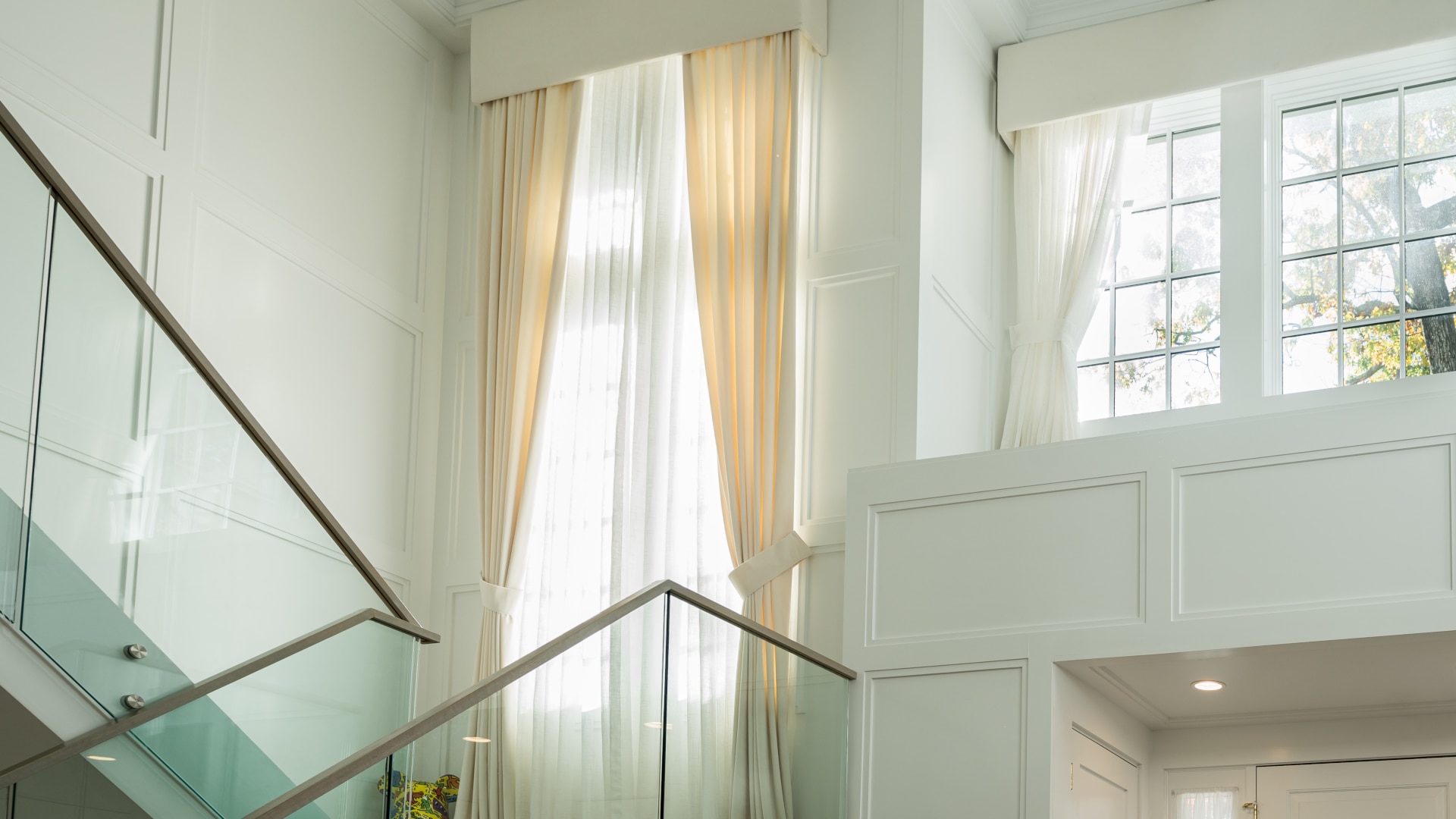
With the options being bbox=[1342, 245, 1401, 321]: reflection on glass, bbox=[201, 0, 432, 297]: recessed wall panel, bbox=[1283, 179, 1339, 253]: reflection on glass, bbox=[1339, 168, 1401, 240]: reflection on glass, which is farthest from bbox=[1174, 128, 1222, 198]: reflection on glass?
bbox=[201, 0, 432, 297]: recessed wall panel

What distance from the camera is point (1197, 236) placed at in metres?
7.02

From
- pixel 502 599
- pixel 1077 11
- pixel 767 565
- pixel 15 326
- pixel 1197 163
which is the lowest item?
pixel 502 599

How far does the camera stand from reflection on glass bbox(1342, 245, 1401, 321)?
6.52 meters

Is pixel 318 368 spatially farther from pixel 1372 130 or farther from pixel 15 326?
pixel 1372 130

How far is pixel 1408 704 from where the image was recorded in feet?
18.0

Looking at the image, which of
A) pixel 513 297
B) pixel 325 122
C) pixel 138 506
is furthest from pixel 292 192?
pixel 138 506

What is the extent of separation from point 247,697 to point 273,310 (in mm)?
2773

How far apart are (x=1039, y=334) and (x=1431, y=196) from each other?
186 cm

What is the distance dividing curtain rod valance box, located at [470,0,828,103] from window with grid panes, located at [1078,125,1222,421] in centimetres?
183

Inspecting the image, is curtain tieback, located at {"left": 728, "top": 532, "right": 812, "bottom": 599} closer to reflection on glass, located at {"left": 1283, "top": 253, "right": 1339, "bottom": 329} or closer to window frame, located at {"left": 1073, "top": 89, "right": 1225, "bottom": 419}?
window frame, located at {"left": 1073, "top": 89, "right": 1225, "bottom": 419}

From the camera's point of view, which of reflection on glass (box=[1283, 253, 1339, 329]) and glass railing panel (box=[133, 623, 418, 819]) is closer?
glass railing panel (box=[133, 623, 418, 819])

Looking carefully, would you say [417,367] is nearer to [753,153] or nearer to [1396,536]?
[753,153]

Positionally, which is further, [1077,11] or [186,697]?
[1077,11]

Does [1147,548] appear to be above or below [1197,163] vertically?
below
